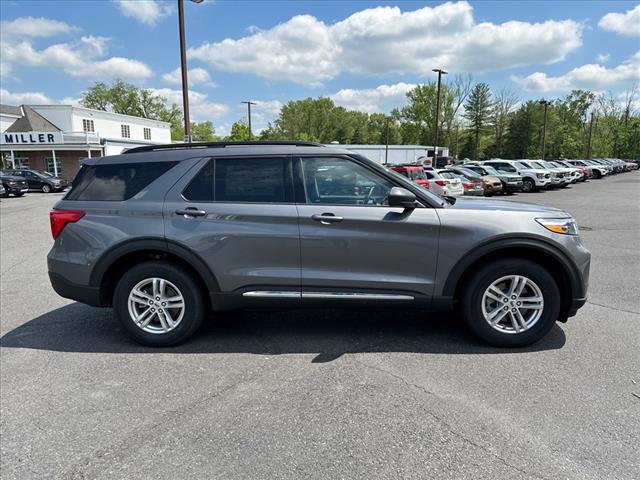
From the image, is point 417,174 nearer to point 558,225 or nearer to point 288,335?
point 558,225

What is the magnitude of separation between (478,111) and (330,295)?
260 ft

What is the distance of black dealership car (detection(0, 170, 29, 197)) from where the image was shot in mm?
24436

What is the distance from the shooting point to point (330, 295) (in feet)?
12.1

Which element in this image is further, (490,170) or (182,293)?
(490,170)

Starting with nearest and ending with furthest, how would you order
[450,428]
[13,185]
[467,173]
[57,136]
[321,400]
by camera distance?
1. [450,428]
2. [321,400]
3. [467,173]
4. [13,185]
5. [57,136]

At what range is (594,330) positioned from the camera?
4.11 metres

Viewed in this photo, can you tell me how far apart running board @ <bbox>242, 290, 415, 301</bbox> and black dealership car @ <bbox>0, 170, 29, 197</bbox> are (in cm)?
2716

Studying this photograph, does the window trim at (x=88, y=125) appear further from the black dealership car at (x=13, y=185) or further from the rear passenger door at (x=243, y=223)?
the rear passenger door at (x=243, y=223)

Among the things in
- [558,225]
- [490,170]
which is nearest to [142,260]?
[558,225]

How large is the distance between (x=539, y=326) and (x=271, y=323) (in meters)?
2.55

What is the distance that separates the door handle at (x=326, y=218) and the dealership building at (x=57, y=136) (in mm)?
35024

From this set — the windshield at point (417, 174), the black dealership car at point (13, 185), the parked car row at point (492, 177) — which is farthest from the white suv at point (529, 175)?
the black dealership car at point (13, 185)

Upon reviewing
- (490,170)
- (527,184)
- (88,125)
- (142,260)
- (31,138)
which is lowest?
(142,260)

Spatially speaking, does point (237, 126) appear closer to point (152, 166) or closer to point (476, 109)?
point (476, 109)
